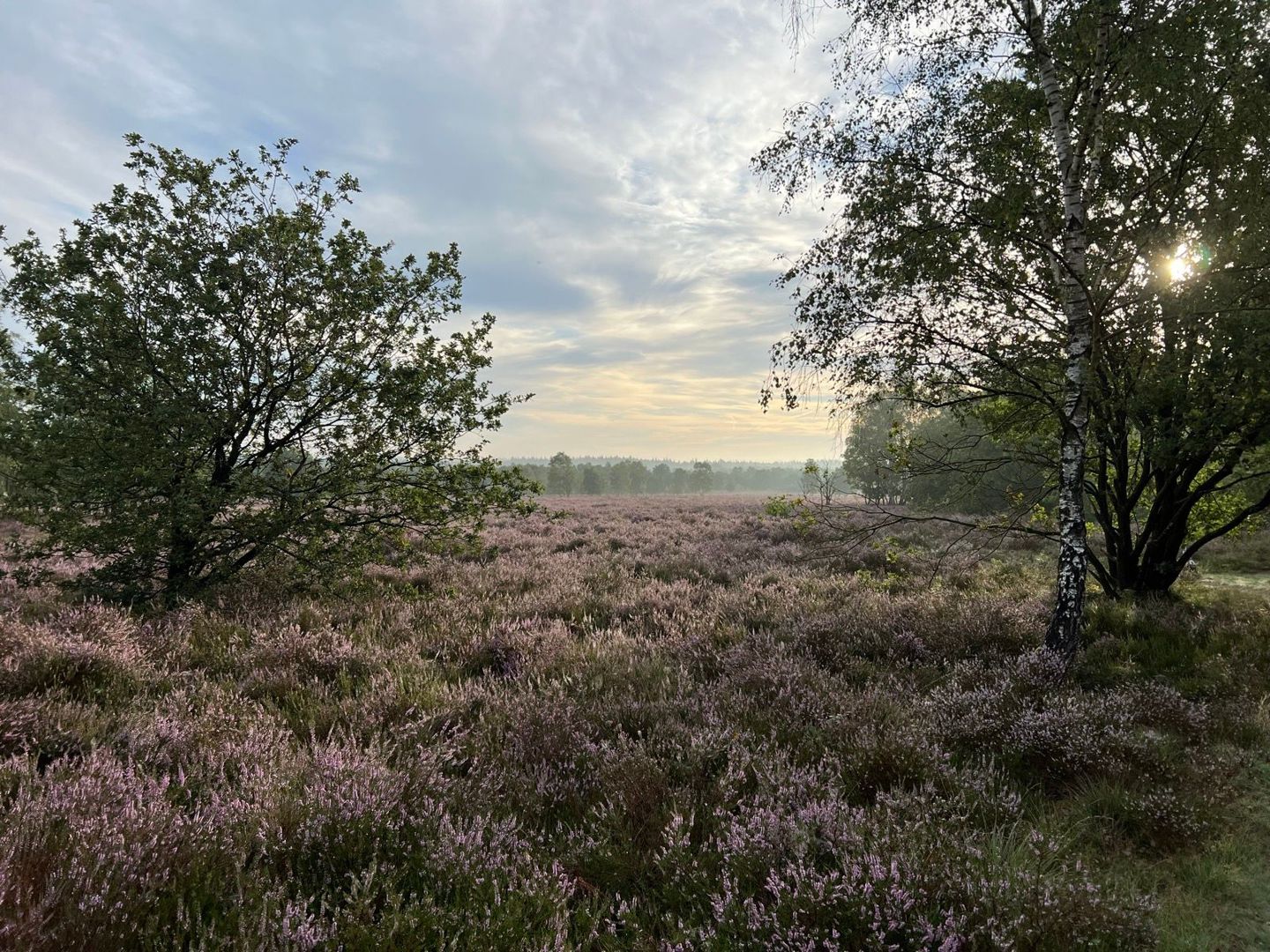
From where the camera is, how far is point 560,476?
10331 cm

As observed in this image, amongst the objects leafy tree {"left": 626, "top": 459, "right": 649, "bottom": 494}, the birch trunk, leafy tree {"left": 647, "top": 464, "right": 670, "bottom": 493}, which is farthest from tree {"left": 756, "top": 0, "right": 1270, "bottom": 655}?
leafy tree {"left": 647, "top": 464, "right": 670, "bottom": 493}

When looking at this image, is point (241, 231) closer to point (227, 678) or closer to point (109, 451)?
point (109, 451)

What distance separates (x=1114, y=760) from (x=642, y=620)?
15.9 feet

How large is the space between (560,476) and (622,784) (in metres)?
101

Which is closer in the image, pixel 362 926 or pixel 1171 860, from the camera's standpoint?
pixel 362 926

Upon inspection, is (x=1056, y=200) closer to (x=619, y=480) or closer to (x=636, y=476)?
(x=619, y=480)

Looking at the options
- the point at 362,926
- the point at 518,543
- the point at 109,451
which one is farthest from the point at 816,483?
the point at 518,543

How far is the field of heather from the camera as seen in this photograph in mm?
2150

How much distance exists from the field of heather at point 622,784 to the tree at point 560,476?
96.0 metres

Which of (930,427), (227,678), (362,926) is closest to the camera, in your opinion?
(362,926)

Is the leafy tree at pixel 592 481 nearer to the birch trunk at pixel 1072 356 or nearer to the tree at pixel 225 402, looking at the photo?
the tree at pixel 225 402

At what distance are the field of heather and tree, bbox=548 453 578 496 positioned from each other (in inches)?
3781

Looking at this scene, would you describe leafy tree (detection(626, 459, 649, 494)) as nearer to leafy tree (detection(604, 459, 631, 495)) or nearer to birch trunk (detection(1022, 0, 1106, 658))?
leafy tree (detection(604, 459, 631, 495))

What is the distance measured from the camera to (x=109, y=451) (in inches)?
240
